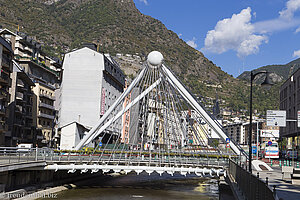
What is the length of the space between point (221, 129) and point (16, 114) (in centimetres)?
4123

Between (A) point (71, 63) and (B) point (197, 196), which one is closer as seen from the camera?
(B) point (197, 196)

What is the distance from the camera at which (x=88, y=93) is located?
260ft

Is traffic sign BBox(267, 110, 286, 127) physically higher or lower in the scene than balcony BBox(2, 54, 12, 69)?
lower

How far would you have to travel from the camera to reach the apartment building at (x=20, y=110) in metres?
64.3

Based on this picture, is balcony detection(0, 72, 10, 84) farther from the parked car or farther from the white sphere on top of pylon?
the parked car

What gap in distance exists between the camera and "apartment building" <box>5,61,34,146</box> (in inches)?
2532

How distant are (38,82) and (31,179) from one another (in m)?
43.8

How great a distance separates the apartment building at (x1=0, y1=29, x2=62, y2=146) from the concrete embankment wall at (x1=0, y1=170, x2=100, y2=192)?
1286 inches

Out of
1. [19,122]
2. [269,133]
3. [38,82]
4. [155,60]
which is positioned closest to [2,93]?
[19,122]

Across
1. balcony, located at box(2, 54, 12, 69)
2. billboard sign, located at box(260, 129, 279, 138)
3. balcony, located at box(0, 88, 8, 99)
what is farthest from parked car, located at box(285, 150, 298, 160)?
balcony, located at box(2, 54, 12, 69)

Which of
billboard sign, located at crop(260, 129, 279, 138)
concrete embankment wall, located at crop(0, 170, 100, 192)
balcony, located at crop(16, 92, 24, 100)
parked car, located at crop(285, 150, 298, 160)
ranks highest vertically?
balcony, located at crop(16, 92, 24, 100)

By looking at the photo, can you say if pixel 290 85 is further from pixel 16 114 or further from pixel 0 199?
pixel 0 199

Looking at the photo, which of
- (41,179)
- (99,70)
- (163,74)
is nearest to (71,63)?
(99,70)

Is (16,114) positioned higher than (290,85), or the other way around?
(290,85)
